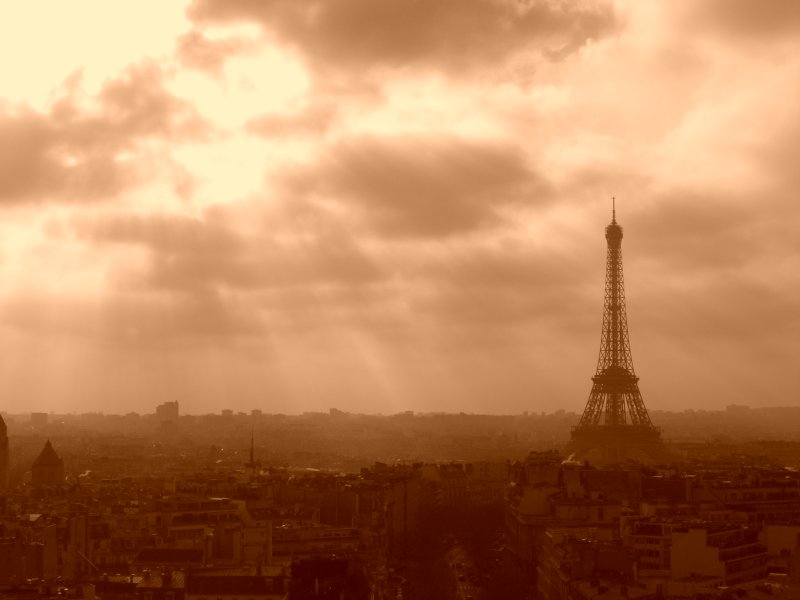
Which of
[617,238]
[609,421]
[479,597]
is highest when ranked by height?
[617,238]

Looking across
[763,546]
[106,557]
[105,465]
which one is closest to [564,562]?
[763,546]

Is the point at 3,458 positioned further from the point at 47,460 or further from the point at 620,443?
the point at 620,443

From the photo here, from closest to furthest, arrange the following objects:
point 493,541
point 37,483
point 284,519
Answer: point 284,519
point 493,541
point 37,483

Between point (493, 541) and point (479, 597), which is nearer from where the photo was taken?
point (479, 597)

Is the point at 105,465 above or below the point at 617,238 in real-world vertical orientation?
below

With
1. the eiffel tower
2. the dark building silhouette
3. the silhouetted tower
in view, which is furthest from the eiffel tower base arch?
the silhouetted tower

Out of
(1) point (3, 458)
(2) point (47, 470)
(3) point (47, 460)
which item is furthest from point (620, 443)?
(1) point (3, 458)

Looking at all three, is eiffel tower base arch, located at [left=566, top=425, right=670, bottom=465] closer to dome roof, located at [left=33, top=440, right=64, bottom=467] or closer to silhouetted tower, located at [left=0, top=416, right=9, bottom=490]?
dome roof, located at [left=33, top=440, right=64, bottom=467]

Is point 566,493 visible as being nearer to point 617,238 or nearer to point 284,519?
point 284,519

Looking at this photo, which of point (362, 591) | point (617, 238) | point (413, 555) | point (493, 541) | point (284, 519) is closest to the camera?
point (362, 591)
